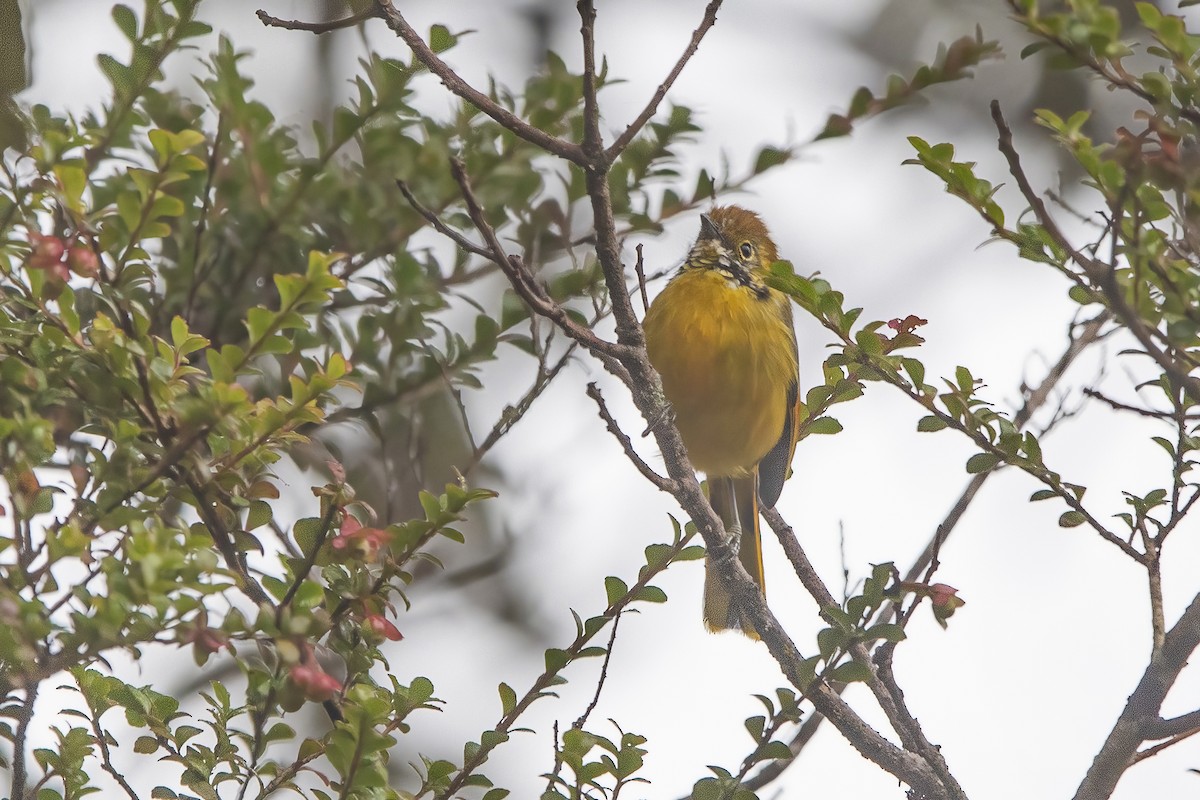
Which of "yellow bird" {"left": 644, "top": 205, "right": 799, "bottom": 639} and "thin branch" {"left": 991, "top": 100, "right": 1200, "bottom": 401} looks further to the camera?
"yellow bird" {"left": 644, "top": 205, "right": 799, "bottom": 639}

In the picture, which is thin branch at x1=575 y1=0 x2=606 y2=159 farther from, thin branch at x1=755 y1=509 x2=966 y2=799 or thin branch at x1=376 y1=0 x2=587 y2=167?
thin branch at x1=755 y1=509 x2=966 y2=799

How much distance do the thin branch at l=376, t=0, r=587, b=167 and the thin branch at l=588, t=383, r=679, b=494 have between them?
592 millimetres

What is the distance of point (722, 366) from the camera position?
4.20 m

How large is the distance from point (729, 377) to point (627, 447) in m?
1.74

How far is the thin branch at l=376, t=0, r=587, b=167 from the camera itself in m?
1.86

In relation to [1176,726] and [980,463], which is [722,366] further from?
[1176,726]

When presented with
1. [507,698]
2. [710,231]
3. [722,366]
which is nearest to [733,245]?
[710,231]

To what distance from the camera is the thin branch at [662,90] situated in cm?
185

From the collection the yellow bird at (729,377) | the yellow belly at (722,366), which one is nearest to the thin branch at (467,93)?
the yellow bird at (729,377)

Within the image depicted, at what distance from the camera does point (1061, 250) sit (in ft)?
6.01

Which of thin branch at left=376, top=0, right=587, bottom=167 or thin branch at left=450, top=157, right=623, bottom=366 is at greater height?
thin branch at left=376, top=0, right=587, bottom=167

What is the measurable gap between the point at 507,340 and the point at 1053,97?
4581mm

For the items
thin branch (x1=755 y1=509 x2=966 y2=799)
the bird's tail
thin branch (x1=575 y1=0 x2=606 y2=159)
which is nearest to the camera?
thin branch (x1=575 y1=0 x2=606 y2=159)

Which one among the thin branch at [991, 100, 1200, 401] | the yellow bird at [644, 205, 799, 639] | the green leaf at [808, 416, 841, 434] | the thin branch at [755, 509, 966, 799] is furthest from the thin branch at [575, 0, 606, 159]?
the yellow bird at [644, 205, 799, 639]
